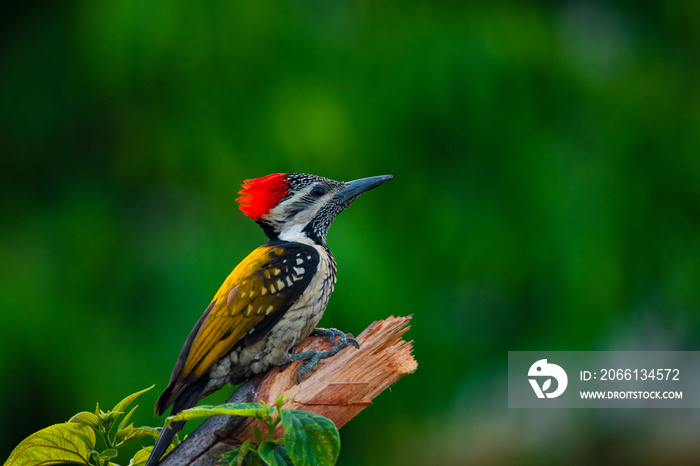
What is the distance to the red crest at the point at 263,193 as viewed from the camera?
259 centimetres

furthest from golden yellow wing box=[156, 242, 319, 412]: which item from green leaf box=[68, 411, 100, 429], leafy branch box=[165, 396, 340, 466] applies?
leafy branch box=[165, 396, 340, 466]

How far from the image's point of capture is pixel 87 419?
1.92 m

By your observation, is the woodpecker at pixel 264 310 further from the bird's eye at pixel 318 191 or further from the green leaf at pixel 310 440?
the green leaf at pixel 310 440

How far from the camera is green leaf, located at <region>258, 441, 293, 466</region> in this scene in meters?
1.65

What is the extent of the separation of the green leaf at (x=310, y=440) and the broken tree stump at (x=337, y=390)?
306mm

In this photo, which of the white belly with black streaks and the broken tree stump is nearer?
the broken tree stump

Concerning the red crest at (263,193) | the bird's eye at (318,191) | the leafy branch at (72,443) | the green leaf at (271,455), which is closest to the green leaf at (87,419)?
the leafy branch at (72,443)

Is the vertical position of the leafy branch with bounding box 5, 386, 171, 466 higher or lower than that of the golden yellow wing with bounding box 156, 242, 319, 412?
lower

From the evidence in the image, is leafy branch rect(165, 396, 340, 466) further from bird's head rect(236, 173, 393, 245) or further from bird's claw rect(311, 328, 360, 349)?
bird's head rect(236, 173, 393, 245)

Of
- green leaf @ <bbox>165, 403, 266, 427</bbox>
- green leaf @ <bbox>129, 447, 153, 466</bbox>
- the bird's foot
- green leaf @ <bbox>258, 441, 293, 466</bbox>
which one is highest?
green leaf @ <bbox>165, 403, 266, 427</bbox>

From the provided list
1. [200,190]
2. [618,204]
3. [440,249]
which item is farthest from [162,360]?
[618,204]

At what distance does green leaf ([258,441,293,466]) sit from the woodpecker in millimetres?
415

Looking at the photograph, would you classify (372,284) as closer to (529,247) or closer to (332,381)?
(529,247)

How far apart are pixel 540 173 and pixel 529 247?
471 millimetres
